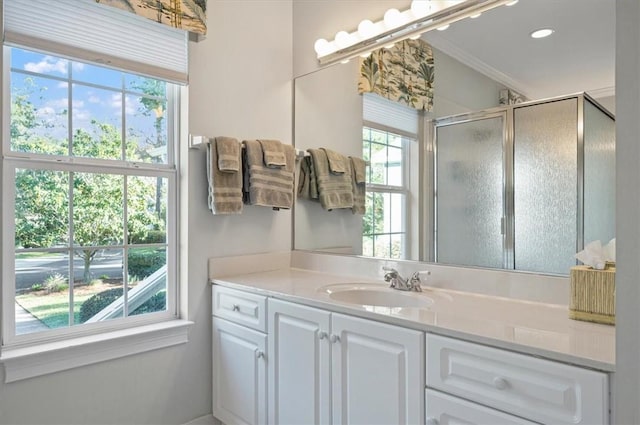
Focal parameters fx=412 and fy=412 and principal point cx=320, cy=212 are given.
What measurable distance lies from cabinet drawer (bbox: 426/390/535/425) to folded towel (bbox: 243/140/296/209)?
3.99 feet

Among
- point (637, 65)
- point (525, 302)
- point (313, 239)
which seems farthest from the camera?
point (313, 239)

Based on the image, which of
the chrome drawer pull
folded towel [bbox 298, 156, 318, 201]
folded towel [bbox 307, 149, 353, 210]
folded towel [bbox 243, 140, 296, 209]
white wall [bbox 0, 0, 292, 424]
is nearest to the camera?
the chrome drawer pull

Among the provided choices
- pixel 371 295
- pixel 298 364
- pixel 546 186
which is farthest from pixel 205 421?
pixel 546 186

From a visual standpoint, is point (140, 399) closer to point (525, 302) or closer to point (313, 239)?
point (313, 239)

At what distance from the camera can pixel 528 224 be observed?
1.52 meters

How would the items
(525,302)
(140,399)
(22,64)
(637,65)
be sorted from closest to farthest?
(637,65) < (525,302) < (22,64) < (140,399)

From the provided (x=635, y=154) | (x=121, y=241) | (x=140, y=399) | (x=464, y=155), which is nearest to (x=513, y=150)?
(x=464, y=155)

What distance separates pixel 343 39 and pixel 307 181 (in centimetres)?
77

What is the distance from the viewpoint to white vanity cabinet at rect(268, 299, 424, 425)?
4.13ft

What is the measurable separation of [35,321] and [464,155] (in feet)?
6.06

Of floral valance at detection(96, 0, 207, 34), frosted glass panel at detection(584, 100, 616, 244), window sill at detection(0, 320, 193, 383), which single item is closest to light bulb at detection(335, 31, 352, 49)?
floral valance at detection(96, 0, 207, 34)

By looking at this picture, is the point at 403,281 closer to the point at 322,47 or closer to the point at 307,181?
the point at 307,181

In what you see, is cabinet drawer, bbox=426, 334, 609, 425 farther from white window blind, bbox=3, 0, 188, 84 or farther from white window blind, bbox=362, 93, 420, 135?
white window blind, bbox=3, 0, 188, 84

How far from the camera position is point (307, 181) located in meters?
2.33
